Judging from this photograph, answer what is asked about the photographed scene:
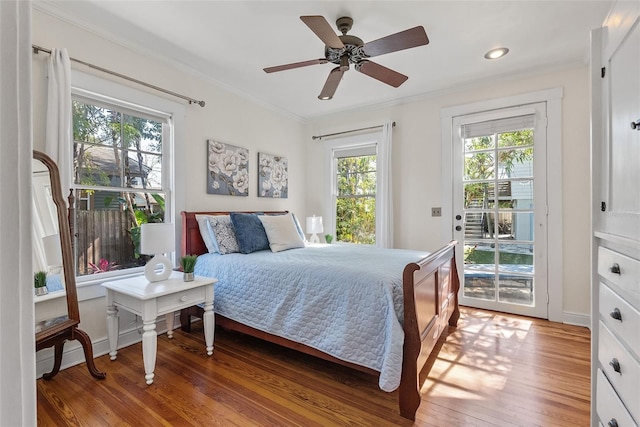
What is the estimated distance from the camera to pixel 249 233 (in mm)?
3020

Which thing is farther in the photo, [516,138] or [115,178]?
[516,138]

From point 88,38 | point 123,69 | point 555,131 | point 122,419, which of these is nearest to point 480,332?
point 555,131

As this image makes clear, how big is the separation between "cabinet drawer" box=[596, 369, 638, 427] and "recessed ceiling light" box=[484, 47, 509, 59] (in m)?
2.64

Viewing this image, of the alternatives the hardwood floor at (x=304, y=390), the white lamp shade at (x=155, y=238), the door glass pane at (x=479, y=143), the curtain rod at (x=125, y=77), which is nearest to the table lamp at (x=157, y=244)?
the white lamp shade at (x=155, y=238)

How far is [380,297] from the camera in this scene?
1.79 meters

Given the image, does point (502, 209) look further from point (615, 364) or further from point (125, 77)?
point (125, 77)

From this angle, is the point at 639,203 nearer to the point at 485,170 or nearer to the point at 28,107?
the point at 28,107

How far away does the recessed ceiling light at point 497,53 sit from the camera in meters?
2.74

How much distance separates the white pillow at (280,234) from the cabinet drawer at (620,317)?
94.1 inches

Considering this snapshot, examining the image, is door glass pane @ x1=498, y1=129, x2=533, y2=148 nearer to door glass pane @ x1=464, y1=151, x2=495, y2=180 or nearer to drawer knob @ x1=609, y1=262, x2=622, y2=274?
door glass pane @ x1=464, y1=151, x2=495, y2=180

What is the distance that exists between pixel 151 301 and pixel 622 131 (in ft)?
8.34

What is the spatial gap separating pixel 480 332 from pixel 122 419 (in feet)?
9.22

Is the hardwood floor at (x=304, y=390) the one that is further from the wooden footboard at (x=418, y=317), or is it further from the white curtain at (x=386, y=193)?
the white curtain at (x=386, y=193)

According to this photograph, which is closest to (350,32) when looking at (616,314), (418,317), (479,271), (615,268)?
(418,317)
